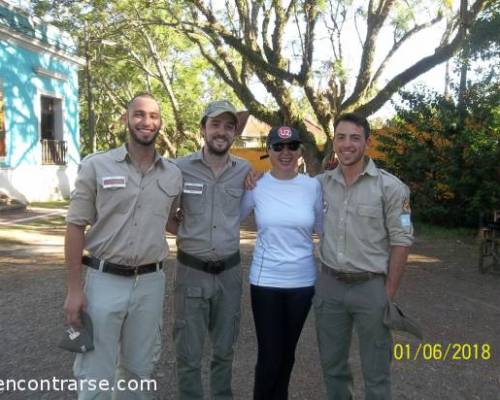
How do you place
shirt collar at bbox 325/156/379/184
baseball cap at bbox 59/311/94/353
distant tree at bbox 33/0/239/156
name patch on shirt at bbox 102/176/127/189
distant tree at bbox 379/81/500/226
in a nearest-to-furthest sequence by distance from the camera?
baseball cap at bbox 59/311/94/353 → name patch on shirt at bbox 102/176/127/189 → shirt collar at bbox 325/156/379/184 → distant tree at bbox 379/81/500/226 → distant tree at bbox 33/0/239/156

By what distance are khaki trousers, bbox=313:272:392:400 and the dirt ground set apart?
579mm

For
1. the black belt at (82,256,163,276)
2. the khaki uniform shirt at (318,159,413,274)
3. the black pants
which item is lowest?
the black pants

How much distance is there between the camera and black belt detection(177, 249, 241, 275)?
303cm

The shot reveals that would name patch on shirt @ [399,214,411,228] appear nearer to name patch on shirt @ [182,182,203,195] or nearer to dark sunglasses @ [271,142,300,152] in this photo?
dark sunglasses @ [271,142,300,152]

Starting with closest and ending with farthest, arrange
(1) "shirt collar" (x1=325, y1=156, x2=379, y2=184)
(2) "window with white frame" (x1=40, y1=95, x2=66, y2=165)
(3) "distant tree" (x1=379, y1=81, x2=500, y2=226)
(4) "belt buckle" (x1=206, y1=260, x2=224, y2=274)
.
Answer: (1) "shirt collar" (x1=325, y1=156, x2=379, y2=184) → (4) "belt buckle" (x1=206, y1=260, x2=224, y2=274) → (3) "distant tree" (x1=379, y1=81, x2=500, y2=226) → (2) "window with white frame" (x1=40, y1=95, x2=66, y2=165)

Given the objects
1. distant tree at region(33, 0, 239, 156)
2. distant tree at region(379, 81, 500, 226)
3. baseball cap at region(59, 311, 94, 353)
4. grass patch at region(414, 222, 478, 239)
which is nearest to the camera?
baseball cap at region(59, 311, 94, 353)

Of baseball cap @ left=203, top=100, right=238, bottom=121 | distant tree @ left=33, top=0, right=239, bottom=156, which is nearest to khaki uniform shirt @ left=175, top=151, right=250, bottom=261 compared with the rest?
baseball cap @ left=203, top=100, right=238, bottom=121

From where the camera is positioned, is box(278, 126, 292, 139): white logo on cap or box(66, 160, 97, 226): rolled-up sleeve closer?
box(66, 160, 97, 226): rolled-up sleeve

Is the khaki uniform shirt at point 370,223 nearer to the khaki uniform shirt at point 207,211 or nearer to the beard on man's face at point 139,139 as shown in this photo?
the khaki uniform shirt at point 207,211

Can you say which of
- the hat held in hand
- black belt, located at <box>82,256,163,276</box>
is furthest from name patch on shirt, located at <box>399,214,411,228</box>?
black belt, located at <box>82,256,163,276</box>

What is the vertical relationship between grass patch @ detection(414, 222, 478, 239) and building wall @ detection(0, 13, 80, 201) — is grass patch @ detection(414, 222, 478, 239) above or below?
below

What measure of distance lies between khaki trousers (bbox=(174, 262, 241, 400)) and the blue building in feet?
45.5

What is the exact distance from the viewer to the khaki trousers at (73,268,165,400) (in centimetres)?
273
